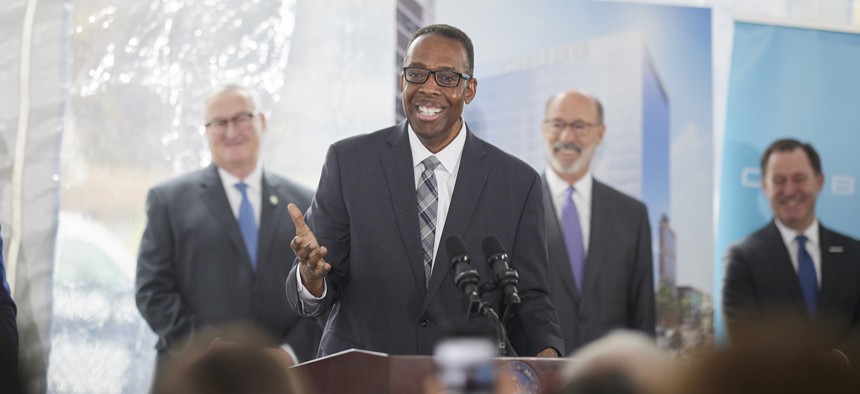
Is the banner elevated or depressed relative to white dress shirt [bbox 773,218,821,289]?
elevated

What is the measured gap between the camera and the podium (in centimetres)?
276

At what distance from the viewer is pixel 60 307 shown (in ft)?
19.1

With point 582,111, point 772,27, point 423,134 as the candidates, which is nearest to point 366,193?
point 423,134

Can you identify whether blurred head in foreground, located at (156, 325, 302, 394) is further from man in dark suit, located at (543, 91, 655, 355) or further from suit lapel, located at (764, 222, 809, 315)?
suit lapel, located at (764, 222, 809, 315)

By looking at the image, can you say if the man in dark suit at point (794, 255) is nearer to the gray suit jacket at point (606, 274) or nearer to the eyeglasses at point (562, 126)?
the gray suit jacket at point (606, 274)

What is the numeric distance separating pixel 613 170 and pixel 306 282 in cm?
352

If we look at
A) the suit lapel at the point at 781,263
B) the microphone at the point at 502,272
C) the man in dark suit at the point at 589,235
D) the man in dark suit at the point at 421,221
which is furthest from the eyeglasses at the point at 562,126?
the microphone at the point at 502,272

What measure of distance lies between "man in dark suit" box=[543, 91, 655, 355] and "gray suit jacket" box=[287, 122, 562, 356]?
246 centimetres

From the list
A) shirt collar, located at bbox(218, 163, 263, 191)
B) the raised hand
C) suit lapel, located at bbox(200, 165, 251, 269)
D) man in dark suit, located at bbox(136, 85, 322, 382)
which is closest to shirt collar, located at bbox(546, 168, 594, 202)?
man in dark suit, located at bbox(136, 85, 322, 382)

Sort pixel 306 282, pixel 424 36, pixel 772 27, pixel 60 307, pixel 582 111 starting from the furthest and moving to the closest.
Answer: pixel 772 27 → pixel 582 111 → pixel 60 307 → pixel 424 36 → pixel 306 282

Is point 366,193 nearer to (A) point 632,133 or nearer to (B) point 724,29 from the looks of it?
(A) point 632,133

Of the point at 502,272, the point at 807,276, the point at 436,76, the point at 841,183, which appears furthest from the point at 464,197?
the point at 841,183

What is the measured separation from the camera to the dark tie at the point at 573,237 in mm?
6363

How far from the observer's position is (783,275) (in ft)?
22.4
